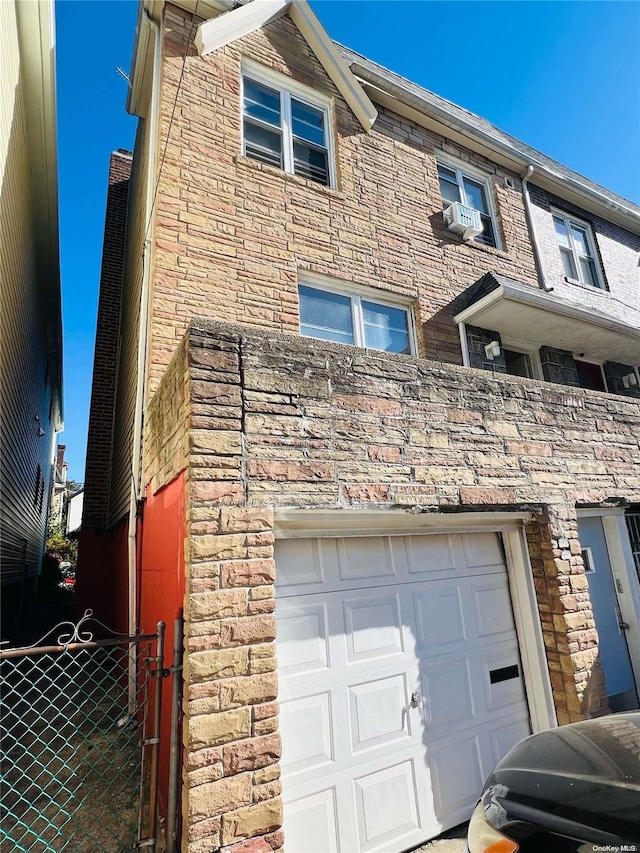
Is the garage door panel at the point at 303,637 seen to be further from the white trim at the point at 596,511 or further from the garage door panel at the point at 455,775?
the white trim at the point at 596,511

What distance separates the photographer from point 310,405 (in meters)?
3.42

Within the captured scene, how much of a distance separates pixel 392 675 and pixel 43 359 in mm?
14961

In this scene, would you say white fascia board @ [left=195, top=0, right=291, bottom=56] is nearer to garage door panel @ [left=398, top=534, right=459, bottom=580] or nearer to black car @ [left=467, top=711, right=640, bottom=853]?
garage door panel @ [left=398, top=534, right=459, bottom=580]

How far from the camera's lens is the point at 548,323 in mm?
7633

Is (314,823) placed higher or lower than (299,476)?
lower

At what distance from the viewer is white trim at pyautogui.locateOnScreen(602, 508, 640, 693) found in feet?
16.4

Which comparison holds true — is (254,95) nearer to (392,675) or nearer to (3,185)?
(3,185)

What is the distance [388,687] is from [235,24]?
27.6ft

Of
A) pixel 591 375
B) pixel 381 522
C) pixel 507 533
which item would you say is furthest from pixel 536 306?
pixel 381 522

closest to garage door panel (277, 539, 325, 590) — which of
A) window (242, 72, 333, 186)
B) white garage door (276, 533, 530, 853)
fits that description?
white garage door (276, 533, 530, 853)

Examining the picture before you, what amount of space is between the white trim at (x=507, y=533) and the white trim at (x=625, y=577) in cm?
152

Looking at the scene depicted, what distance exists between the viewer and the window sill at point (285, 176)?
6359mm

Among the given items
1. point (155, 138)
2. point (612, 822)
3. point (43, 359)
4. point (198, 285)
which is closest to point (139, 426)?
point (198, 285)

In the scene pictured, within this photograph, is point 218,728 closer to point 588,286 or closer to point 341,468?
point 341,468
